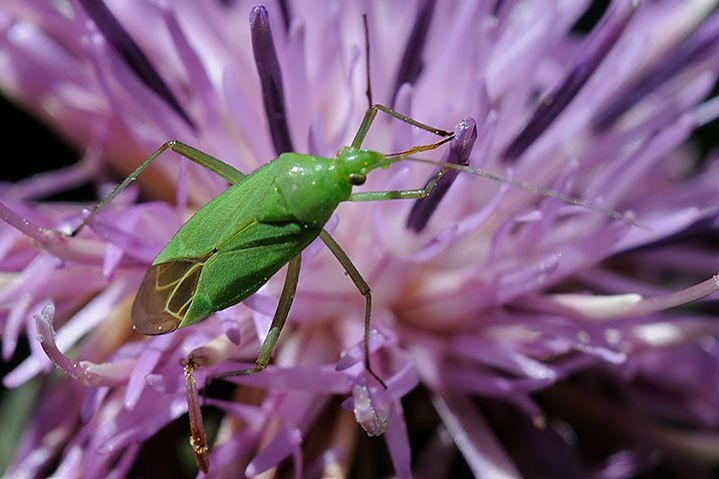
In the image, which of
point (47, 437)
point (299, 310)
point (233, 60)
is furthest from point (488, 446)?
point (233, 60)

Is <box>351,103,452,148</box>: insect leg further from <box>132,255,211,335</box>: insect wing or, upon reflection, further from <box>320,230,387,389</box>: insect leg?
<box>132,255,211,335</box>: insect wing

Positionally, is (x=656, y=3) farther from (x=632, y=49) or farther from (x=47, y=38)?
(x=47, y=38)

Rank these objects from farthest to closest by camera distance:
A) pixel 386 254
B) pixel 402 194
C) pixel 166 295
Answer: pixel 386 254 → pixel 402 194 → pixel 166 295

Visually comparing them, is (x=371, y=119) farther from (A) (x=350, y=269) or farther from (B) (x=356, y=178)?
(A) (x=350, y=269)

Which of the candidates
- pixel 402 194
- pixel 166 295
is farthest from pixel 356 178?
pixel 166 295

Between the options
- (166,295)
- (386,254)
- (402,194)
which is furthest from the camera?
(386,254)

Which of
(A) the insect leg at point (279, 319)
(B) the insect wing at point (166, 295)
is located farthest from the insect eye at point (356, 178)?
(B) the insect wing at point (166, 295)

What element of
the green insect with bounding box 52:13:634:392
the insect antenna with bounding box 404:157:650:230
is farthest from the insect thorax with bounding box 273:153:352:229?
the insect antenna with bounding box 404:157:650:230
